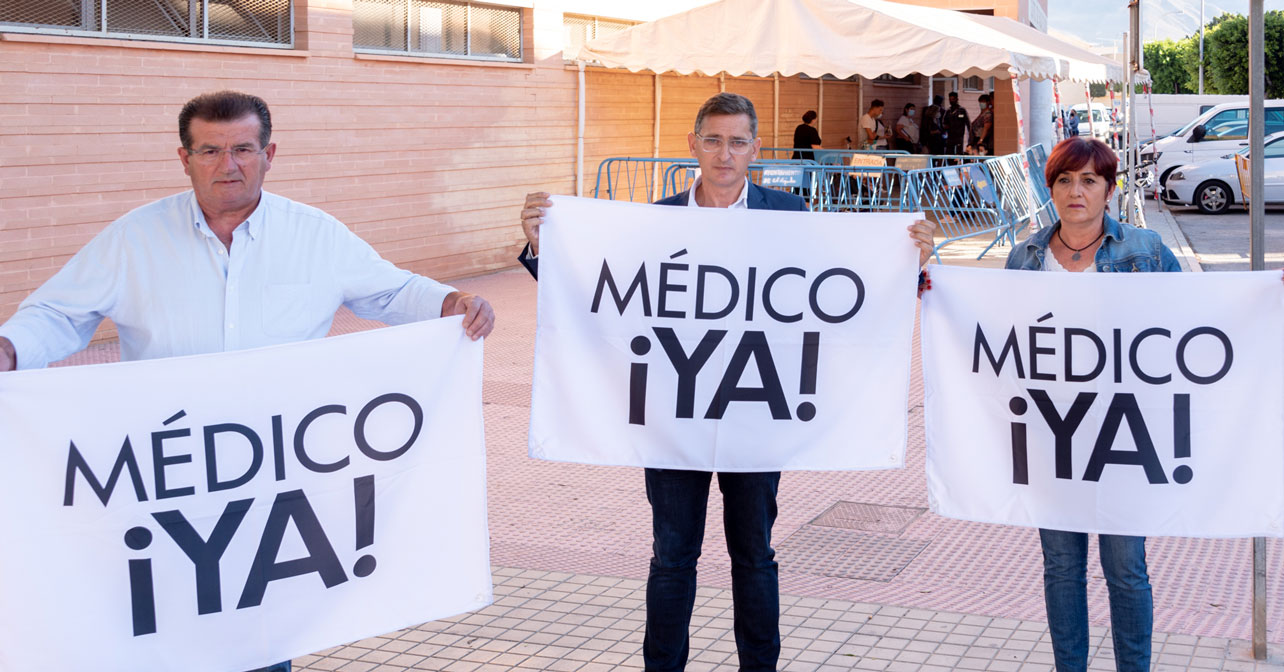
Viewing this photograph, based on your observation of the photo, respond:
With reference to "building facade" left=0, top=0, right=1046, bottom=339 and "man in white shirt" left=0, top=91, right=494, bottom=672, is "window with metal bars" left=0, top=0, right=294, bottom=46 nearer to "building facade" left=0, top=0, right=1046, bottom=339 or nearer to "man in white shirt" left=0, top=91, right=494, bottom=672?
"building facade" left=0, top=0, right=1046, bottom=339

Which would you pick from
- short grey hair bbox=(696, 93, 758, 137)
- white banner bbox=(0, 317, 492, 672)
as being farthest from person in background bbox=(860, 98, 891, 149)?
white banner bbox=(0, 317, 492, 672)

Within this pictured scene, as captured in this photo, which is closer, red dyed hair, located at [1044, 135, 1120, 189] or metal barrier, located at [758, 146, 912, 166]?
red dyed hair, located at [1044, 135, 1120, 189]

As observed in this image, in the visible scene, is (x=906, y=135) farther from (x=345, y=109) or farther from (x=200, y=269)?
(x=200, y=269)

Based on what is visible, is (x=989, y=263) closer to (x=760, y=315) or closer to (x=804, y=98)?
(x=804, y=98)

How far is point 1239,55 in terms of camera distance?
205ft

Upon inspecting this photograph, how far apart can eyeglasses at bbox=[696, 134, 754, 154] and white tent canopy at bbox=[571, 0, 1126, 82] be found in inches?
474

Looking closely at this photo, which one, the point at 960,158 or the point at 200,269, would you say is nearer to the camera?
the point at 200,269

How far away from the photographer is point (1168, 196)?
25.9 metres

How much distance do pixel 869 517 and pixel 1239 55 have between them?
2479 inches

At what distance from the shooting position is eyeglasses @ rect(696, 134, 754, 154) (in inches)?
161

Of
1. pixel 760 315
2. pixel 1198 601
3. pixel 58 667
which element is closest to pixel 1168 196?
pixel 1198 601

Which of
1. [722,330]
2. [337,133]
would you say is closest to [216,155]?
[722,330]

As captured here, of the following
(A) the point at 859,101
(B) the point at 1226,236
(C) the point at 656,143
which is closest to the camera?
(C) the point at 656,143

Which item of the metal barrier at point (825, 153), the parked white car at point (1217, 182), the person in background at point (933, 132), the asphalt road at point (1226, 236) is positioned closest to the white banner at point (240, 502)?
the asphalt road at point (1226, 236)
